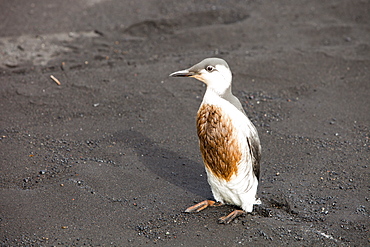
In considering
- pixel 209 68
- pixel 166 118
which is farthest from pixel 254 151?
pixel 166 118

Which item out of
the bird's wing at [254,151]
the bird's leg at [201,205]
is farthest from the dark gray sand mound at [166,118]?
the bird's wing at [254,151]

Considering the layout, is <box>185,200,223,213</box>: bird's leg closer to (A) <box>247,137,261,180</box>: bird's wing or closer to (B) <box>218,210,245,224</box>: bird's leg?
(B) <box>218,210,245,224</box>: bird's leg

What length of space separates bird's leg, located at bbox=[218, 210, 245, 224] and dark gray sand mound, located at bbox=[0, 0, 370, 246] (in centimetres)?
7

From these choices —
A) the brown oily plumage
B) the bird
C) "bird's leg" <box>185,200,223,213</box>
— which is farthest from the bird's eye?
"bird's leg" <box>185,200,223,213</box>

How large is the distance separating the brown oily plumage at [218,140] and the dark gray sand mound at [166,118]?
645 mm

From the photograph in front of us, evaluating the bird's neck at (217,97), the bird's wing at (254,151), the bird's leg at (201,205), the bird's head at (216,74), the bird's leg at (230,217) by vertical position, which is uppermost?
the bird's head at (216,74)

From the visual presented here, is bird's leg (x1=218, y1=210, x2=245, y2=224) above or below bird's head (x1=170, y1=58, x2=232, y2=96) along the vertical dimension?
below

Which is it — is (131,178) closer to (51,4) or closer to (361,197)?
(361,197)

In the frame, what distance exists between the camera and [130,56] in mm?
8367

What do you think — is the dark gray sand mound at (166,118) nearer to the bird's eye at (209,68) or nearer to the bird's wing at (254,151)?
the bird's wing at (254,151)

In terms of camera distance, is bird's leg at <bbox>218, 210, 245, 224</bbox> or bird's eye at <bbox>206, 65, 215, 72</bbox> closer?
bird's eye at <bbox>206, 65, 215, 72</bbox>

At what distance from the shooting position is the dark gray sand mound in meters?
4.83

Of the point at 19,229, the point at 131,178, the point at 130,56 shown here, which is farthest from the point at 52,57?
the point at 19,229

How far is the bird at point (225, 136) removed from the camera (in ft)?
15.0
